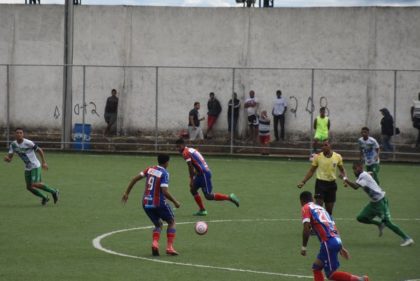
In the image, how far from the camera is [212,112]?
48.1m

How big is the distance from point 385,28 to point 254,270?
98.9 feet

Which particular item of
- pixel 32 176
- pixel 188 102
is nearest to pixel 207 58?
pixel 188 102

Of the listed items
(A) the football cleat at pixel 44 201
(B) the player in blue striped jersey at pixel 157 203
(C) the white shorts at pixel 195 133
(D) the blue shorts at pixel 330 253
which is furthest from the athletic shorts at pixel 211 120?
(D) the blue shorts at pixel 330 253

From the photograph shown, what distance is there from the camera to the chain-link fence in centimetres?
4675

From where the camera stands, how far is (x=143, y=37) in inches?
2004

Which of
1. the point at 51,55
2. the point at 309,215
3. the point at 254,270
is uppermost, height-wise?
the point at 51,55

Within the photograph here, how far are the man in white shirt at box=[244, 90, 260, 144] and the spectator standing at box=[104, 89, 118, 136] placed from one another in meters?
5.98

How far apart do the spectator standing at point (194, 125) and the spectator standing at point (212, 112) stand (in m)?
0.94

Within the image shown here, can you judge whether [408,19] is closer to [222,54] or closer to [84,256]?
[222,54]

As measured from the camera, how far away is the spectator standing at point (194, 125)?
46.3 metres

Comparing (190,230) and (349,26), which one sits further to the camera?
(349,26)

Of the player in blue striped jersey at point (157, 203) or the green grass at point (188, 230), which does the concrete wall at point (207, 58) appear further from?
the player in blue striped jersey at point (157, 203)

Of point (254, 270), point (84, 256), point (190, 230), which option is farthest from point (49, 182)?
point (254, 270)

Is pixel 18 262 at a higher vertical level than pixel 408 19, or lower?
lower
